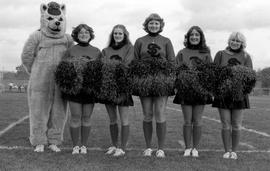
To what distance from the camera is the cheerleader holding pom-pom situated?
5363 millimetres

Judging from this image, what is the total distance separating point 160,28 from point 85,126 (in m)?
1.74

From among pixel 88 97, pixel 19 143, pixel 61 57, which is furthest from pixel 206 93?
pixel 19 143

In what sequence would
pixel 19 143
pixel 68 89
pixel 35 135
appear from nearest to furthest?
pixel 68 89 → pixel 35 135 → pixel 19 143

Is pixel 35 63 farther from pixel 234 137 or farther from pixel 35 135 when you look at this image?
pixel 234 137

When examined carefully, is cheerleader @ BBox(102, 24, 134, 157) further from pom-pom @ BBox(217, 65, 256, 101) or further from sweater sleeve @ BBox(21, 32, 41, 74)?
pom-pom @ BBox(217, 65, 256, 101)

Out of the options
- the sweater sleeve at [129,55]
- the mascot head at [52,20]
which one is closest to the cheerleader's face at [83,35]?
the mascot head at [52,20]

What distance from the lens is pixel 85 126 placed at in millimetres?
5625

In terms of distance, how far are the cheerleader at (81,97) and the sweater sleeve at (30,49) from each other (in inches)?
19.5

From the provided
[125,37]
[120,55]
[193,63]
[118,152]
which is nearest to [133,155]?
[118,152]

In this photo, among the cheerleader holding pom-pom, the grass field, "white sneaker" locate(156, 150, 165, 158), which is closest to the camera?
the grass field

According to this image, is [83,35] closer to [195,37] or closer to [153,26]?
[153,26]

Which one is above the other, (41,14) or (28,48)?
(41,14)

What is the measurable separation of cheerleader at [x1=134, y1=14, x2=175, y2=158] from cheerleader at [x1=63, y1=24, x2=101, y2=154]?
657 mm

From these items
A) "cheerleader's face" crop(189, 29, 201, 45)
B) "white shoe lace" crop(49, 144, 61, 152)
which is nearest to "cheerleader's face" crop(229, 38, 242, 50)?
"cheerleader's face" crop(189, 29, 201, 45)
